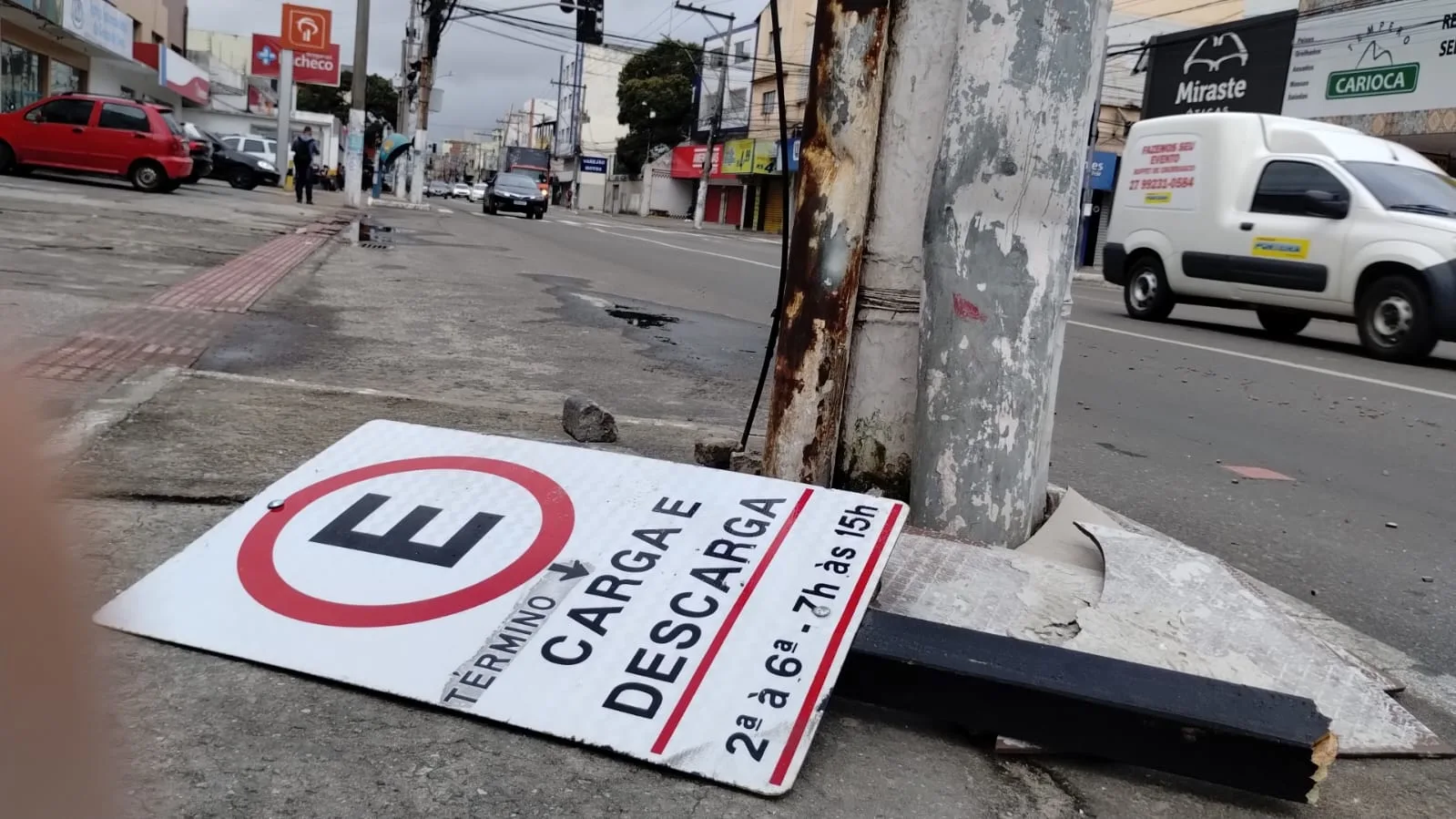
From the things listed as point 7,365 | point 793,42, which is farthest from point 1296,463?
point 793,42

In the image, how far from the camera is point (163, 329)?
5.74 meters

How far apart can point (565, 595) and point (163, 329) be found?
4.41 metres

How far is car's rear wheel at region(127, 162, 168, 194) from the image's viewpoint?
2022 centimetres

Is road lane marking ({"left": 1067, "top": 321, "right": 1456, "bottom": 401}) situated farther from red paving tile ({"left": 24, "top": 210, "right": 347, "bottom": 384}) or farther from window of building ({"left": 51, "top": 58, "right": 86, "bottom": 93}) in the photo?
window of building ({"left": 51, "top": 58, "right": 86, "bottom": 93})

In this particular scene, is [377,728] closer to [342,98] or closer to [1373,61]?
[1373,61]

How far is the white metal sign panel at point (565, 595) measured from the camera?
1985mm

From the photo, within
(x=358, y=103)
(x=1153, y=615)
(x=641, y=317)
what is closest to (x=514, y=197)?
(x=358, y=103)

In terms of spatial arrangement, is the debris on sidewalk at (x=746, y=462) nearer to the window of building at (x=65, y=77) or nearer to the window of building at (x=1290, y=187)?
the window of building at (x=1290, y=187)

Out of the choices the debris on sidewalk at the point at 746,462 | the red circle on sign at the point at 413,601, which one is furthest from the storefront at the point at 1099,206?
the red circle on sign at the point at 413,601

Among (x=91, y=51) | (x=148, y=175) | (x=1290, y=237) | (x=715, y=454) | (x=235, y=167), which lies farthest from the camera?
(x=91, y=51)

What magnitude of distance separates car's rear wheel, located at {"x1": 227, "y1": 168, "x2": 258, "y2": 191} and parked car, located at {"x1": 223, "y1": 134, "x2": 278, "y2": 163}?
1.34 metres

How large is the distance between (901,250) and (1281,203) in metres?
9.52

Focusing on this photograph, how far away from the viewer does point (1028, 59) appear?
9.09 feet

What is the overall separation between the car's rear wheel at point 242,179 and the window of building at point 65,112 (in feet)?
30.5
